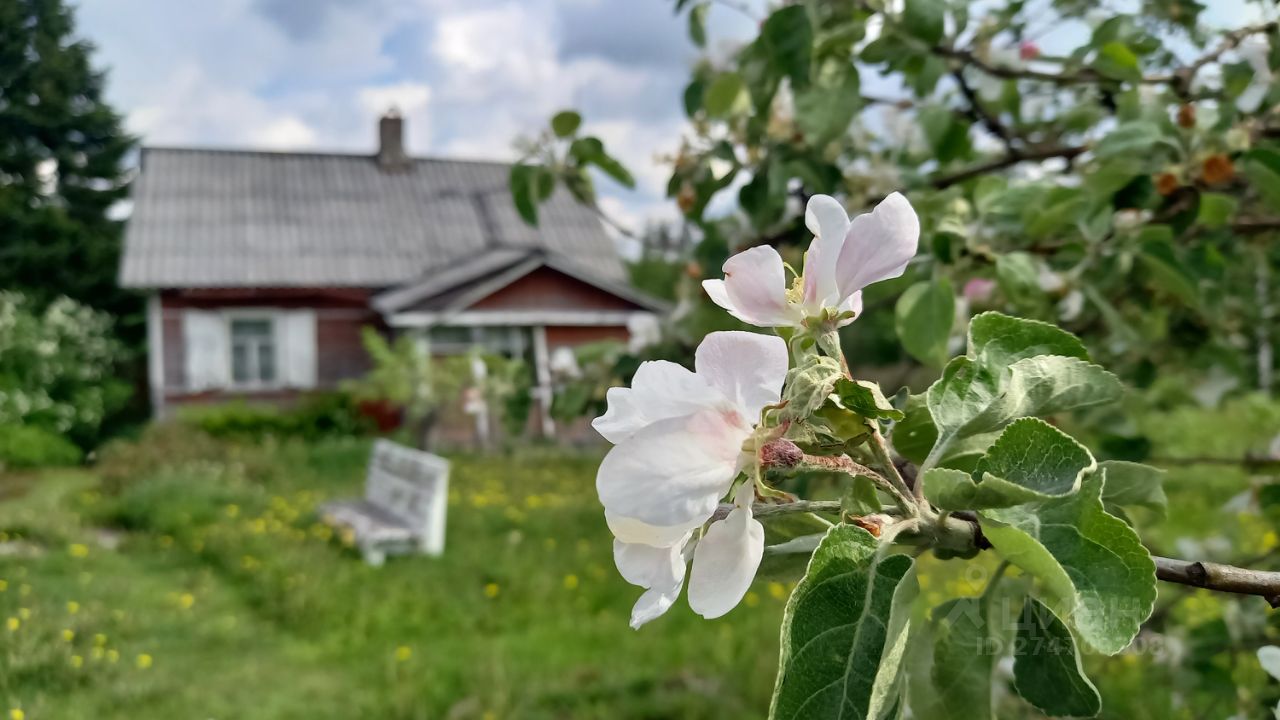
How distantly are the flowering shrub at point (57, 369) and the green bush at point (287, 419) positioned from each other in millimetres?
1254

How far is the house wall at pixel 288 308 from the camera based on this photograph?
1136 centimetres

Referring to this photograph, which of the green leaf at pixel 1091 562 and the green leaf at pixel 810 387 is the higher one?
the green leaf at pixel 810 387

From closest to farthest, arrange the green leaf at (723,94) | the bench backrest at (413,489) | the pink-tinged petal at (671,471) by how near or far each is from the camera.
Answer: the pink-tinged petal at (671,471), the green leaf at (723,94), the bench backrest at (413,489)

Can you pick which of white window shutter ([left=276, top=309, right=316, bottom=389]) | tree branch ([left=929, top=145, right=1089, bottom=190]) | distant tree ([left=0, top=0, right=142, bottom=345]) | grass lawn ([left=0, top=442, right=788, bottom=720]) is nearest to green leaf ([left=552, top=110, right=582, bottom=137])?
tree branch ([left=929, top=145, right=1089, bottom=190])

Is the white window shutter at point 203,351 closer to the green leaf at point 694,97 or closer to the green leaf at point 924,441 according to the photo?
the green leaf at point 694,97

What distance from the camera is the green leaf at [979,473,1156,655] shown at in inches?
15.1

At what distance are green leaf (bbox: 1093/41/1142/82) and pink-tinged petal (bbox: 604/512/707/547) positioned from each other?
117cm

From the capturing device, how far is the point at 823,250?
47 cm

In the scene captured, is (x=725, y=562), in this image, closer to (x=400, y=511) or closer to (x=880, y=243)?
(x=880, y=243)

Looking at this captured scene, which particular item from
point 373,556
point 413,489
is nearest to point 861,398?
point 373,556

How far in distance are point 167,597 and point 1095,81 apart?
13.1 ft

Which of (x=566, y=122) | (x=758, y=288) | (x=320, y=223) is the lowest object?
(x=758, y=288)

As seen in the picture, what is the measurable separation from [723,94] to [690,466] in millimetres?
1322

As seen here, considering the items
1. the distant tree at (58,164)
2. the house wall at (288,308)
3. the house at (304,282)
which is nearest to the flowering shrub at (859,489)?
the house at (304,282)
